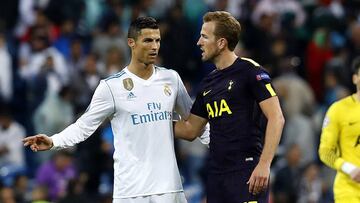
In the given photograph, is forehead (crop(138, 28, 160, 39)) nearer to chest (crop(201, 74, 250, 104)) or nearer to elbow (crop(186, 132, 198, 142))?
chest (crop(201, 74, 250, 104))

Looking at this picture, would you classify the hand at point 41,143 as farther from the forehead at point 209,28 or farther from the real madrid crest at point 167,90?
the forehead at point 209,28

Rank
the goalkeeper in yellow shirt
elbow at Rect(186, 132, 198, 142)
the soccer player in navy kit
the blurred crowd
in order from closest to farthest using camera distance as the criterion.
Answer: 1. the soccer player in navy kit
2. elbow at Rect(186, 132, 198, 142)
3. the goalkeeper in yellow shirt
4. the blurred crowd

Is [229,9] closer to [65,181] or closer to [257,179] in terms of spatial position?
[65,181]

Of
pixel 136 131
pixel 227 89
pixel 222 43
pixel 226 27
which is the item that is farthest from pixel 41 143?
pixel 226 27

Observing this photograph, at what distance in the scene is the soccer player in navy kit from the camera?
30.7 feet

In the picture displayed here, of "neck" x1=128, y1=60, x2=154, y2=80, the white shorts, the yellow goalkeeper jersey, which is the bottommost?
the white shorts

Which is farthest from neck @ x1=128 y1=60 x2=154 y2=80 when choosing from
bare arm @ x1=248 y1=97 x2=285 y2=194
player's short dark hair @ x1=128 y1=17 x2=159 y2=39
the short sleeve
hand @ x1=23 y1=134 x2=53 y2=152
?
bare arm @ x1=248 y1=97 x2=285 y2=194

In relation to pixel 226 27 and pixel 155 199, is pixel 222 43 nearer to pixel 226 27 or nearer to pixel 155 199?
pixel 226 27

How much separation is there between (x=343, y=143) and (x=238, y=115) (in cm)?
166

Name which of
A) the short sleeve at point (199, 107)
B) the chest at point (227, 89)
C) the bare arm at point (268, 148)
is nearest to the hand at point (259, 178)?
the bare arm at point (268, 148)

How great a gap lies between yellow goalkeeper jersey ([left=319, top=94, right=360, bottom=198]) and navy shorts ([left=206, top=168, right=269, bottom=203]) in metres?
1.32

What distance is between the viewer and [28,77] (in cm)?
1739

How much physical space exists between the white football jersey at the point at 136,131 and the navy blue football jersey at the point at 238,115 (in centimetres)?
47

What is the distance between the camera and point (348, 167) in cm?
1034
